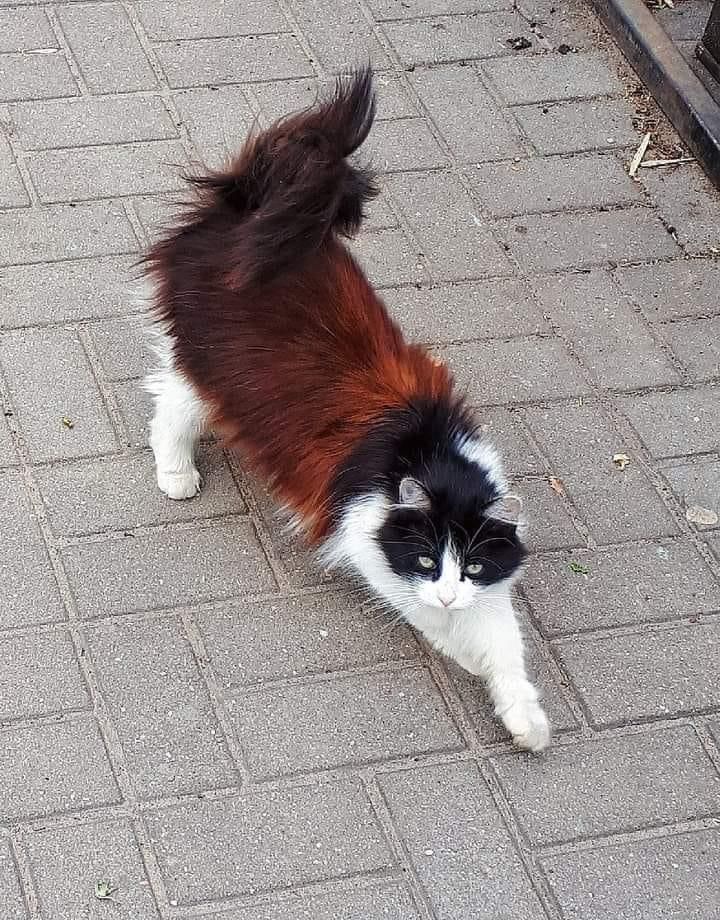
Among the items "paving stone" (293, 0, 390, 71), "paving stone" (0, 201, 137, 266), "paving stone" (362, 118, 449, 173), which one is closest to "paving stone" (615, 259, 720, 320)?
"paving stone" (362, 118, 449, 173)

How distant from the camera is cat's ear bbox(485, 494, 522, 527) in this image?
10.4ft

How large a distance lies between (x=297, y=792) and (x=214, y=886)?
0.30 metres

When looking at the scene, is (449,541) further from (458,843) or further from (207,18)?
(207,18)

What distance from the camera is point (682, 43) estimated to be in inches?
224

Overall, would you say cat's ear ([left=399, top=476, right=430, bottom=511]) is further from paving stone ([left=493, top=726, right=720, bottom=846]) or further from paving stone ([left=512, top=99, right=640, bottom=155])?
paving stone ([left=512, top=99, right=640, bottom=155])

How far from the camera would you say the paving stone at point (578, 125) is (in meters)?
5.19

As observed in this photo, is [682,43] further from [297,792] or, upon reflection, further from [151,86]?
[297,792]

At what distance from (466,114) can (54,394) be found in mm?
2125

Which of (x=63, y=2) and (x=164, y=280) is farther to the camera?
(x=63, y=2)

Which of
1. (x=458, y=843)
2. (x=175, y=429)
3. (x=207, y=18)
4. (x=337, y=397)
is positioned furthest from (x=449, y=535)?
(x=207, y=18)

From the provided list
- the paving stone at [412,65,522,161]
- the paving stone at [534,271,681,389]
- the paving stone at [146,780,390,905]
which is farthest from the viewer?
the paving stone at [412,65,522,161]

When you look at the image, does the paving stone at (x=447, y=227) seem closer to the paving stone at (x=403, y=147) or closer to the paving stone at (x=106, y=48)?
the paving stone at (x=403, y=147)

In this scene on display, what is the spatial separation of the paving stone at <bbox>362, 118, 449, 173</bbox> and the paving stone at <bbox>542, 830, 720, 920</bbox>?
2712mm

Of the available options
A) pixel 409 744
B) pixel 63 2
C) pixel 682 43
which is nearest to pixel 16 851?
pixel 409 744
